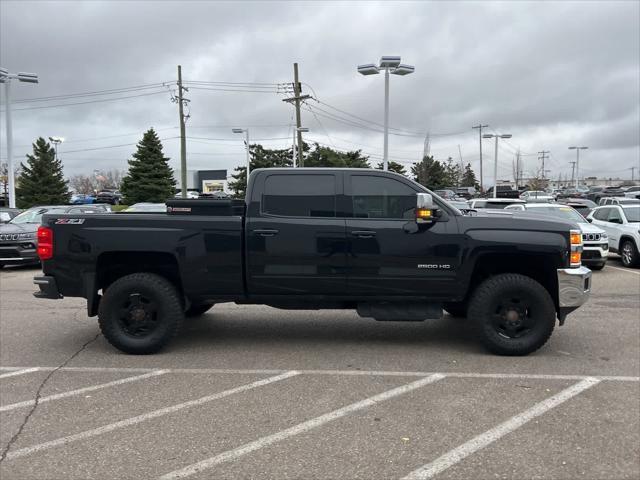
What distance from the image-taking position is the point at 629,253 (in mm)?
13062

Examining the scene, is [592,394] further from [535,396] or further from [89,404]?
[89,404]

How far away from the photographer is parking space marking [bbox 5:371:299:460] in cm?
355

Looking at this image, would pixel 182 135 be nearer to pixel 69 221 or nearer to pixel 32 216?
pixel 32 216

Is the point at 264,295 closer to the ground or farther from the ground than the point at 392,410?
farther from the ground

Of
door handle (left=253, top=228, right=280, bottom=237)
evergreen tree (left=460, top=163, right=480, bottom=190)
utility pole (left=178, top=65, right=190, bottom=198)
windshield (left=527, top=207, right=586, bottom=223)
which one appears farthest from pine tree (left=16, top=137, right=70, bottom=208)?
evergreen tree (left=460, top=163, right=480, bottom=190)

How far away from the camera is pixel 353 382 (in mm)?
4828

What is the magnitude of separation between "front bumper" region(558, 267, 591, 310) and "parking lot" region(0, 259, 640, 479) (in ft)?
2.06

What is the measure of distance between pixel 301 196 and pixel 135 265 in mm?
2067

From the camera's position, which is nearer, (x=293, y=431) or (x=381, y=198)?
(x=293, y=431)

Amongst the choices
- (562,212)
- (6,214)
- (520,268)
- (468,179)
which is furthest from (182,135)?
(468,179)

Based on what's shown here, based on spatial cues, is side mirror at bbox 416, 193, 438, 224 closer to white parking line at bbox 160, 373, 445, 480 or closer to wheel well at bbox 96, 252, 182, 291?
white parking line at bbox 160, 373, 445, 480

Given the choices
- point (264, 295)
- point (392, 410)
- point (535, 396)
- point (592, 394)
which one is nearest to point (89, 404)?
point (264, 295)

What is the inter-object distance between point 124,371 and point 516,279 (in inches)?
165

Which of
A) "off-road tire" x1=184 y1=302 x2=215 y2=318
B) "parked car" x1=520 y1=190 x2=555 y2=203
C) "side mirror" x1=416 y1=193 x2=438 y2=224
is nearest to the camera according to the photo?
"side mirror" x1=416 y1=193 x2=438 y2=224
